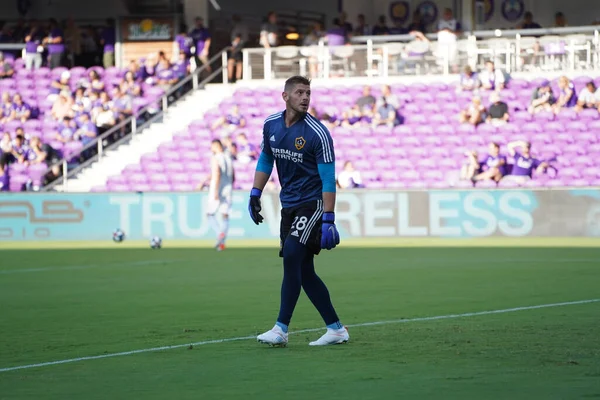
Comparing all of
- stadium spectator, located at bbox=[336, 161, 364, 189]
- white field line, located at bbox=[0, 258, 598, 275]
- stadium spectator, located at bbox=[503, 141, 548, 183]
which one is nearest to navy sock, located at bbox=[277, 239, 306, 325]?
white field line, located at bbox=[0, 258, 598, 275]

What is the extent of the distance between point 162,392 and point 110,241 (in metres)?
20.5

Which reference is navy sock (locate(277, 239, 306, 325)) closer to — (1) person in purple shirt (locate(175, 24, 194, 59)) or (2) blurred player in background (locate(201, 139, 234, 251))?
(2) blurred player in background (locate(201, 139, 234, 251))

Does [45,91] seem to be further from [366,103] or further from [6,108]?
A: [366,103]

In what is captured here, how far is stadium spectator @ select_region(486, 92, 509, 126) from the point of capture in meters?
30.0

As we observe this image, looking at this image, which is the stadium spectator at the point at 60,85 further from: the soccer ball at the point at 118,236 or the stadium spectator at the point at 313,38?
the soccer ball at the point at 118,236

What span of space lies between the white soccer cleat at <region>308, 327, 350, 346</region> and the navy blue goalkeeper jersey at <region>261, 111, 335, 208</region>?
3.47ft

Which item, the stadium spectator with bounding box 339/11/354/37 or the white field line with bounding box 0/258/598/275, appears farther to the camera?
the stadium spectator with bounding box 339/11/354/37

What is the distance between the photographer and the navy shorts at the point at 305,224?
933cm

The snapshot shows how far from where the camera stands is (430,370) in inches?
315

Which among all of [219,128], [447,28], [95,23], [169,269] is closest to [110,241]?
[219,128]

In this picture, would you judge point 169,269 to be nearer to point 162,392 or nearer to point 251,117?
point 162,392

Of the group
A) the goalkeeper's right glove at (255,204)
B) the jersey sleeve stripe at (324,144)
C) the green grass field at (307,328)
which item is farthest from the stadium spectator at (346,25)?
the jersey sleeve stripe at (324,144)

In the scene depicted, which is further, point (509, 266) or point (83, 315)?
point (509, 266)

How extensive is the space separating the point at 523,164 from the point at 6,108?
1594 cm
